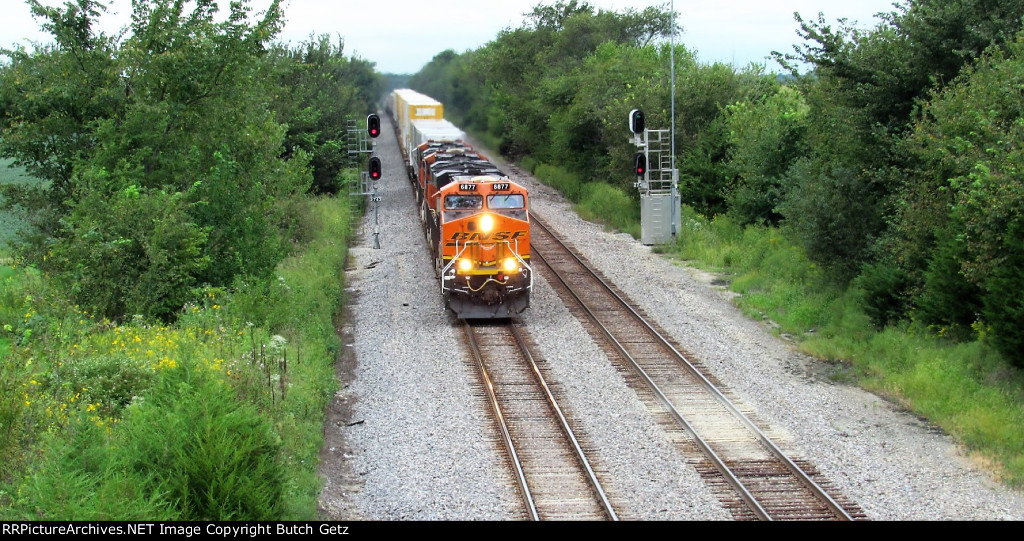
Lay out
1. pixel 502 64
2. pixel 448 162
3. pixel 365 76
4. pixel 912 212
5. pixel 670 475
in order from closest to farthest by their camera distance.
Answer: pixel 670 475 → pixel 912 212 → pixel 448 162 → pixel 502 64 → pixel 365 76

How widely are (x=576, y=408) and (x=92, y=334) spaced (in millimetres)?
7773

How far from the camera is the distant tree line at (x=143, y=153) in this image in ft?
54.6

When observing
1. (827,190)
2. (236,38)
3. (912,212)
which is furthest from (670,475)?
(236,38)

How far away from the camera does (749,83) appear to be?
37.8 metres

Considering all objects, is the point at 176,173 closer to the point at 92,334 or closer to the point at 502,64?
the point at 92,334

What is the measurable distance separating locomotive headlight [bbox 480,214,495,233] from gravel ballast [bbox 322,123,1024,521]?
2.30 metres

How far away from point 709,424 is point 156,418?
814 centimetres

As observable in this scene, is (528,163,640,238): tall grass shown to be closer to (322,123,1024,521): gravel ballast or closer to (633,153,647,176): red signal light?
(633,153,647,176): red signal light

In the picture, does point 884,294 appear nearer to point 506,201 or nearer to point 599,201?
point 506,201

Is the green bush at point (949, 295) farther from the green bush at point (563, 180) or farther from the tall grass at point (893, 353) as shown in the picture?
the green bush at point (563, 180)

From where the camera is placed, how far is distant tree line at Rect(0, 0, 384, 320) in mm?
16656

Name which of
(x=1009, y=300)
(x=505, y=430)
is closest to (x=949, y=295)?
(x=1009, y=300)

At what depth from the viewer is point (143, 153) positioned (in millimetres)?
18219

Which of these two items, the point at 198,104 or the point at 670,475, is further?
the point at 198,104
